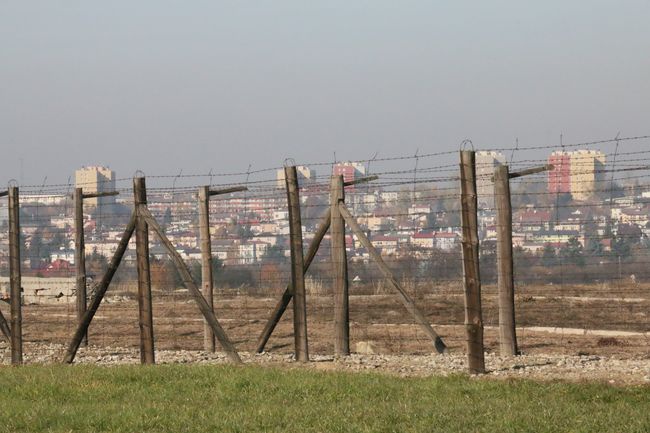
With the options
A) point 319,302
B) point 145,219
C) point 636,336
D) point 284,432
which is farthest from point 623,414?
point 319,302

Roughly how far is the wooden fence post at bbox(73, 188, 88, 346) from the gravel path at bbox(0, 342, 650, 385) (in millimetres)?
837

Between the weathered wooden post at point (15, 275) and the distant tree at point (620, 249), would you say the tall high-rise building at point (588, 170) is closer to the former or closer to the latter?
the distant tree at point (620, 249)

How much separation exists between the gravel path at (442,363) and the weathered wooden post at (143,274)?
1.06ft

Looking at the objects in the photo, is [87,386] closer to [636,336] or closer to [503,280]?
[503,280]

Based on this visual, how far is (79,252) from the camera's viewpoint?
19.1m

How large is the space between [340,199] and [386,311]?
10.1 metres

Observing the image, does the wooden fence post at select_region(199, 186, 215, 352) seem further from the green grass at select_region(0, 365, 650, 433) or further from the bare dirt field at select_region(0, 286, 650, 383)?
the green grass at select_region(0, 365, 650, 433)

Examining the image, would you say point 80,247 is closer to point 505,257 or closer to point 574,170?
point 505,257

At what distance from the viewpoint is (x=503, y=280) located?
1525 centimetres

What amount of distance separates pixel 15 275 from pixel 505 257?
6.99 meters

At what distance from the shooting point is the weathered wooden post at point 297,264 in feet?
50.2

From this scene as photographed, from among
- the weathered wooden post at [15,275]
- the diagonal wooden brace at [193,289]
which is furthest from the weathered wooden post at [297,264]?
the weathered wooden post at [15,275]

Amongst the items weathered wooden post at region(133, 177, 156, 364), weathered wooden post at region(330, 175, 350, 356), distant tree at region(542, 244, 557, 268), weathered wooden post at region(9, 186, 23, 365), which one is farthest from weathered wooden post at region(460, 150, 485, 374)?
weathered wooden post at region(9, 186, 23, 365)

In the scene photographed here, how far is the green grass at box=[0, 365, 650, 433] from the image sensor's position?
9.61 metres
